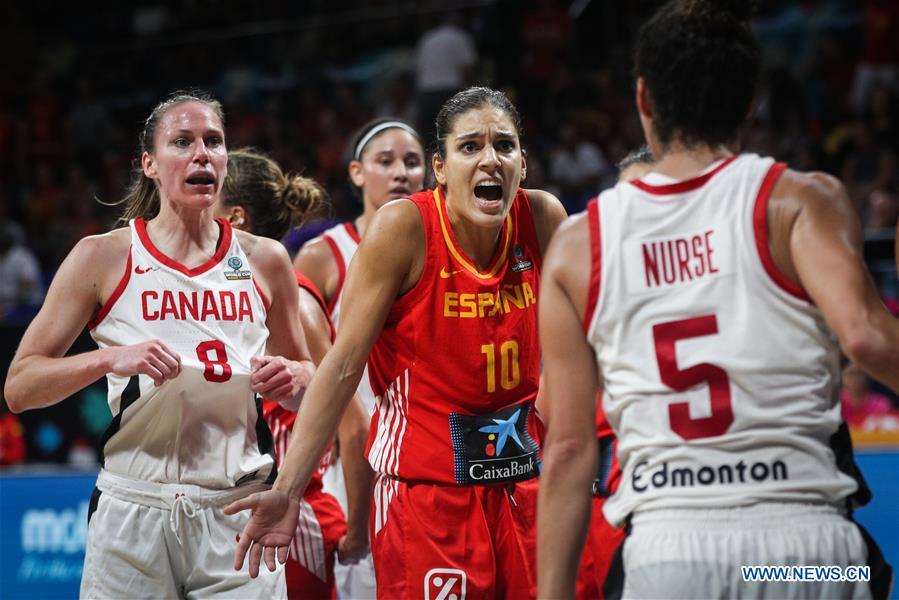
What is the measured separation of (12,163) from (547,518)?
12.4m

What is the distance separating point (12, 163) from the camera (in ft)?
44.0

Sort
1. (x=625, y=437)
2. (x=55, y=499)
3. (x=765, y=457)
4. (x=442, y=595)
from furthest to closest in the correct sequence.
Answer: (x=55, y=499)
(x=442, y=595)
(x=625, y=437)
(x=765, y=457)

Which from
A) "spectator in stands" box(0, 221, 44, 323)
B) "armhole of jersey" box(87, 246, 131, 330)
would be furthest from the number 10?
"spectator in stands" box(0, 221, 44, 323)

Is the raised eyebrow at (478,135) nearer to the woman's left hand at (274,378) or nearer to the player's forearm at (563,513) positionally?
the woman's left hand at (274,378)

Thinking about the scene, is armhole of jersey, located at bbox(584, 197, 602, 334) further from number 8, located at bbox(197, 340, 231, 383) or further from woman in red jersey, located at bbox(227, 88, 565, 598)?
number 8, located at bbox(197, 340, 231, 383)

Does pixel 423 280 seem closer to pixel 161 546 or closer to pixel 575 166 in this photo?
pixel 161 546

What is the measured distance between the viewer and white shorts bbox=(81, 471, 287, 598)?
11.1 ft

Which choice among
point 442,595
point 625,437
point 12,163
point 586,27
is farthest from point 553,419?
point 12,163

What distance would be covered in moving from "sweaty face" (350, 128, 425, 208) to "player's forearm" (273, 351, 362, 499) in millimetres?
2391

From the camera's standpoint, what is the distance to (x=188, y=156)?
3662mm

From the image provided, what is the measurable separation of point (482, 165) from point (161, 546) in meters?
1.56

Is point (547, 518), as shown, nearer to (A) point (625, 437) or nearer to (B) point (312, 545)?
(A) point (625, 437)

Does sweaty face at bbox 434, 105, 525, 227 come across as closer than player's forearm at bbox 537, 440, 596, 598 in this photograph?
No

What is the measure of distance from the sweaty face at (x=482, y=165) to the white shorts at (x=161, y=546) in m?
1.23
